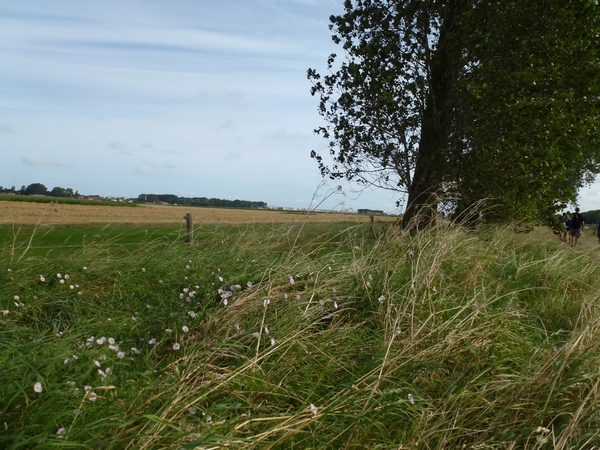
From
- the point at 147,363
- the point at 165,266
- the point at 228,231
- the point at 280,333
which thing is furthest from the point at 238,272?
the point at 228,231

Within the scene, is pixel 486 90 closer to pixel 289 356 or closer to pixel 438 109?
pixel 438 109

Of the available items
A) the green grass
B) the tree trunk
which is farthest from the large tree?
the green grass

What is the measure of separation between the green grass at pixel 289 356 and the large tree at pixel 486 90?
618cm

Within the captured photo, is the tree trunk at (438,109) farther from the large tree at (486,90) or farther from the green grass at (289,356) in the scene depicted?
the green grass at (289,356)

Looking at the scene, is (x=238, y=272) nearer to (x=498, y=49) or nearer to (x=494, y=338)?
(x=494, y=338)

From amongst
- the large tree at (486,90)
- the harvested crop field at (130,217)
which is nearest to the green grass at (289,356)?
the harvested crop field at (130,217)

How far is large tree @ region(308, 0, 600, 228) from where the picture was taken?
37.4ft

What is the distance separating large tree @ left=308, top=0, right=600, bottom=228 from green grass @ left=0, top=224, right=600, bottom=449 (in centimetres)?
618

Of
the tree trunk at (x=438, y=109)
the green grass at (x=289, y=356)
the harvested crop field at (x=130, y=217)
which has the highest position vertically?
the tree trunk at (x=438, y=109)

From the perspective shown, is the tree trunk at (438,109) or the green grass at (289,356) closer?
the green grass at (289,356)

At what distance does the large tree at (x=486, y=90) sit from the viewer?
1139 centimetres

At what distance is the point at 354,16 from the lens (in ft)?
44.1

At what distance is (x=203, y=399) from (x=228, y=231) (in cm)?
567

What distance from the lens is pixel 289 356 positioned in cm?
381
